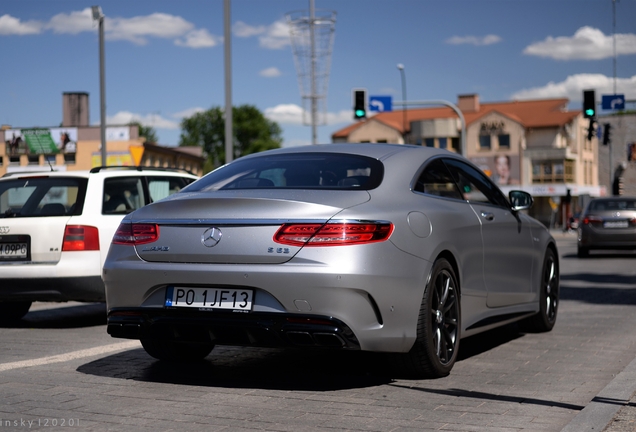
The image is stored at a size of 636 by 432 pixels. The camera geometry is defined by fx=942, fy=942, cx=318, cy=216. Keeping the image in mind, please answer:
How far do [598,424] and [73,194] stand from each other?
611cm

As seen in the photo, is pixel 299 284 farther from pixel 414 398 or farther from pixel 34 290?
pixel 34 290

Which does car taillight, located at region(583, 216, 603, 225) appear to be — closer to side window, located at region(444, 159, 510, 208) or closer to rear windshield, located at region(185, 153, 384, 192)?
side window, located at region(444, 159, 510, 208)

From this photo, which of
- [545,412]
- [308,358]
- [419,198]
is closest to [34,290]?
[308,358]

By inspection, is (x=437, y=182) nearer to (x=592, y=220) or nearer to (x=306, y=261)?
(x=306, y=261)

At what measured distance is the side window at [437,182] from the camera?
6.25m

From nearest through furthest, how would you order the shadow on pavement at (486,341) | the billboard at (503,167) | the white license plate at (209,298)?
the white license plate at (209,298) → the shadow on pavement at (486,341) → the billboard at (503,167)

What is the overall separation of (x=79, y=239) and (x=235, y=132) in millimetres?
109613

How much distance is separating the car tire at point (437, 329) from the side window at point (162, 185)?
4888mm

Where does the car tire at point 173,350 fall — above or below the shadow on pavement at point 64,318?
above

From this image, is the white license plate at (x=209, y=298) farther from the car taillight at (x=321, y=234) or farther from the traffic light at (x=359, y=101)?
the traffic light at (x=359, y=101)

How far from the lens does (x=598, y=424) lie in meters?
4.61

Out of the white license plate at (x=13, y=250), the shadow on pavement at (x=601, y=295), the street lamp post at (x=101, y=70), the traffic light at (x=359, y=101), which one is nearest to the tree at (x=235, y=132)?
the traffic light at (x=359, y=101)

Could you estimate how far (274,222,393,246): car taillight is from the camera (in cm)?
522

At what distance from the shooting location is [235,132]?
4636 inches
